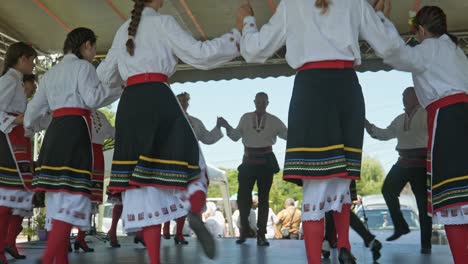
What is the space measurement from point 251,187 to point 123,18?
2.91 m

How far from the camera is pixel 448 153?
2.59 metres

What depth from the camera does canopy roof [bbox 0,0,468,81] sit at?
21.6 ft

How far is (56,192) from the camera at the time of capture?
292 cm

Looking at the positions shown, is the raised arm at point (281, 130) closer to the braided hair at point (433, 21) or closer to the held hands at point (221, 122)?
the held hands at point (221, 122)

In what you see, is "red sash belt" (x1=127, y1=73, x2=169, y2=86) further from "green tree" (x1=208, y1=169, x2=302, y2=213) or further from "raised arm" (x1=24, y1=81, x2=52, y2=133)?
"green tree" (x1=208, y1=169, x2=302, y2=213)

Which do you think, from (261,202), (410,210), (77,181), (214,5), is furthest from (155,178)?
(410,210)

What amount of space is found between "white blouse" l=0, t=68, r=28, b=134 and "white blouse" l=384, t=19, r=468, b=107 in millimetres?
2468

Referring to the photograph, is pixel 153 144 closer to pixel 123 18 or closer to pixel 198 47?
pixel 198 47

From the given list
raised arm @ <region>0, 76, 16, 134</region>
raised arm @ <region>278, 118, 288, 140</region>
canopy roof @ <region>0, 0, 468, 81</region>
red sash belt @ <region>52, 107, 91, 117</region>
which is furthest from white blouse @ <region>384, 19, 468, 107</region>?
canopy roof @ <region>0, 0, 468, 81</region>

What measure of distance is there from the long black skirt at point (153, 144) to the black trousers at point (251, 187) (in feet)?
10.1

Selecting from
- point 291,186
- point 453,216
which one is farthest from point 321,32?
point 291,186

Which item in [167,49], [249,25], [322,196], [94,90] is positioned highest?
[249,25]

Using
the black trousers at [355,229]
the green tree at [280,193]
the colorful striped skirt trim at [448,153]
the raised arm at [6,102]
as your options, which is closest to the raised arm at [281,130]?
A: the black trousers at [355,229]

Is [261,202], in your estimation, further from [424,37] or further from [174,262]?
[424,37]
